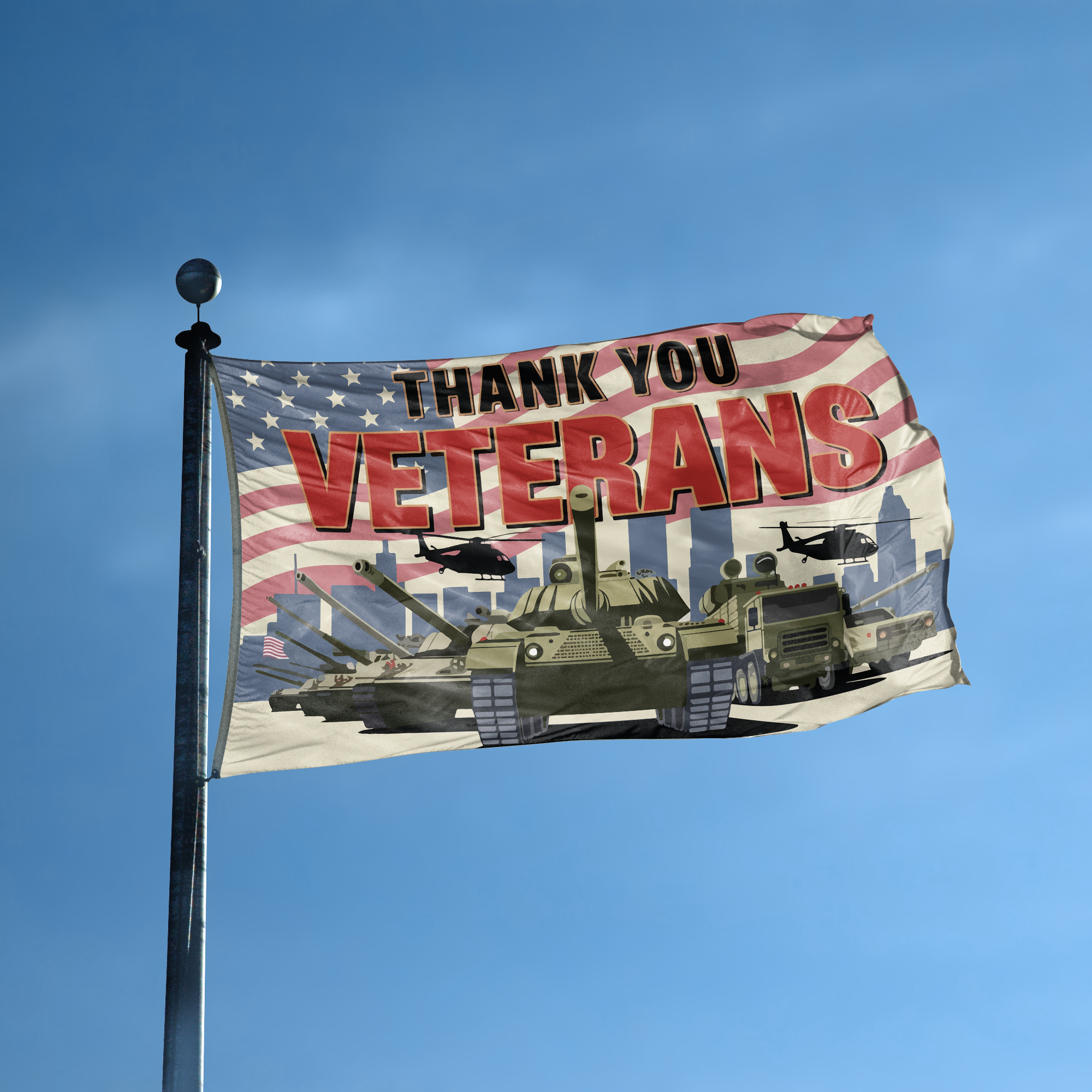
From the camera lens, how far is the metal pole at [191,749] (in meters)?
10.0

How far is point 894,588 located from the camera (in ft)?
45.4

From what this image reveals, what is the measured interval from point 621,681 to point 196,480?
175 inches

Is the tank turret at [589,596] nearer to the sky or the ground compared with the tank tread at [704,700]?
nearer to the sky

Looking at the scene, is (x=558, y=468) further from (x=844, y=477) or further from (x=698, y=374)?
(x=844, y=477)

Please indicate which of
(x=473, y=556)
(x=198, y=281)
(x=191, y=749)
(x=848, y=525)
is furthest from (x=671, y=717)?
(x=198, y=281)

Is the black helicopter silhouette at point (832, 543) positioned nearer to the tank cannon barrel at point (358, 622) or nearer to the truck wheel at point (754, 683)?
the truck wheel at point (754, 683)

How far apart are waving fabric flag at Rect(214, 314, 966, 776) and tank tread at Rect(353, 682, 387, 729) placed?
0.07 feet

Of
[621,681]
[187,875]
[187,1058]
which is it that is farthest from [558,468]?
[187,1058]

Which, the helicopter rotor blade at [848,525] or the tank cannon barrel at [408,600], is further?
the helicopter rotor blade at [848,525]

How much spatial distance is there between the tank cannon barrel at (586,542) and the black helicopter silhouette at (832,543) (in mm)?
1779

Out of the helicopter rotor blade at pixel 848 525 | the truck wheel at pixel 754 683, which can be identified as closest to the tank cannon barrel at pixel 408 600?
the truck wheel at pixel 754 683

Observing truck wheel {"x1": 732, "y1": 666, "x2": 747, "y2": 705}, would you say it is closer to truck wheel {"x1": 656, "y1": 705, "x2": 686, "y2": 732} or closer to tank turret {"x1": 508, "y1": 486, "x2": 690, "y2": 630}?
truck wheel {"x1": 656, "y1": 705, "x2": 686, "y2": 732}

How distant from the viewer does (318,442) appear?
13.3 meters

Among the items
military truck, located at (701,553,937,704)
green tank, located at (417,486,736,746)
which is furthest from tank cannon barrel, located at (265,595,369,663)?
military truck, located at (701,553,937,704)
